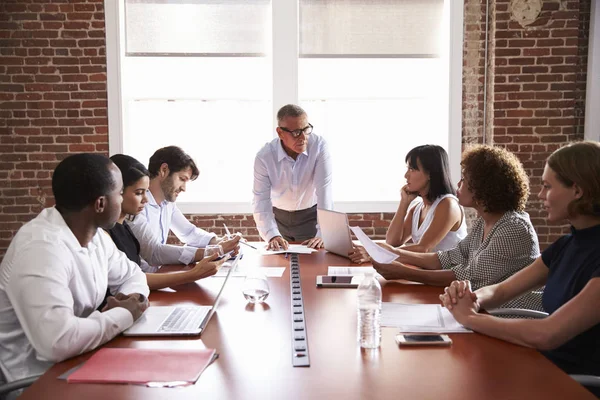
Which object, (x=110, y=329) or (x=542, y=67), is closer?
(x=110, y=329)

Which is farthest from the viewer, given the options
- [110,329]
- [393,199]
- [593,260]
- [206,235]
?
[393,199]

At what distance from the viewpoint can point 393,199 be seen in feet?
17.3

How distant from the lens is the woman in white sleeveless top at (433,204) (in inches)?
125

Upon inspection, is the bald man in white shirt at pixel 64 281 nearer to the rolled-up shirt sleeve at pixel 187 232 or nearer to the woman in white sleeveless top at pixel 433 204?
the woman in white sleeveless top at pixel 433 204

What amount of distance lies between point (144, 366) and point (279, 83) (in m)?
3.89

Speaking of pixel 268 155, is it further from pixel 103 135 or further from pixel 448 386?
pixel 448 386

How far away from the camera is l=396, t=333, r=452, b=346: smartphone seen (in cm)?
167

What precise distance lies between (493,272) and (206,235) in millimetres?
1925

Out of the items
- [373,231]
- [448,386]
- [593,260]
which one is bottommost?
[373,231]

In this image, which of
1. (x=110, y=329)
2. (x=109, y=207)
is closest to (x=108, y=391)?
(x=110, y=329)

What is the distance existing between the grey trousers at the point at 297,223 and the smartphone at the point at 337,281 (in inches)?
69.1

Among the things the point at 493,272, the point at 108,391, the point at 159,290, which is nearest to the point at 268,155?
the point at 159,290

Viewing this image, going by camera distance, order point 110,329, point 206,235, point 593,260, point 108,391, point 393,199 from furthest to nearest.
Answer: point 393,199
point 206,235
point 593,260
point 110,329
point 108,391

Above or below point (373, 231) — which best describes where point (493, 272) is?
above
